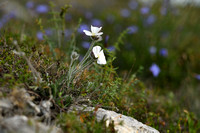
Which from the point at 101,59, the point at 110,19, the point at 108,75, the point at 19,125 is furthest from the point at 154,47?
the point at 19,125

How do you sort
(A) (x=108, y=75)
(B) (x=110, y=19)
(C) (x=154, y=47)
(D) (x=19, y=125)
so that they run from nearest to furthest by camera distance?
(D) (x=19, y=125) → (A) (x=108, y=75) → (C) (x=154, y=47) → (B) (x=110, y=19)

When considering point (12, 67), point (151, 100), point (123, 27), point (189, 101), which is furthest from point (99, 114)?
point (123, 27)

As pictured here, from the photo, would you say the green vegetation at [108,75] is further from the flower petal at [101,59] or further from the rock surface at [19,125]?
the rock surface at [19,125]

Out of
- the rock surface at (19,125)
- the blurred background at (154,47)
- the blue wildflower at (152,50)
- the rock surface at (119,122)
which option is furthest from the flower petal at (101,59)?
the blue wildflower at (152,50)

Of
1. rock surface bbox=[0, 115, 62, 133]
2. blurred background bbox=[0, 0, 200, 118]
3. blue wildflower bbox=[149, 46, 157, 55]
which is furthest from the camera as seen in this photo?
blue wildflower bbox=[149, 46, 157, 55]

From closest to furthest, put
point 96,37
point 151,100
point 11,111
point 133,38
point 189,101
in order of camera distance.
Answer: point 11,111 → point 96,37 → point 151,100 → point 189,101 → point 133,38

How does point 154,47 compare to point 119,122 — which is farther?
point 154,47

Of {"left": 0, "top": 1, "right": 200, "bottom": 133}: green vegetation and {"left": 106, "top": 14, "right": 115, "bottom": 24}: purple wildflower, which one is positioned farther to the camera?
{"left": 106, "top": 14, "right": 115, "bottom": 24}: purple wildflower

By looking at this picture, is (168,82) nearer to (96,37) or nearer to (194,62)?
(194,62)

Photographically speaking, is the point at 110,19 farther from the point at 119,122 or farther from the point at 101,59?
the point at 119,122

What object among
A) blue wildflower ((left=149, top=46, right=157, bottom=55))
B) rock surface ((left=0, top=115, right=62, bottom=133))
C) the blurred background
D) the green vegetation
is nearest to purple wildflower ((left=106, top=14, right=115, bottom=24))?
the blurred background

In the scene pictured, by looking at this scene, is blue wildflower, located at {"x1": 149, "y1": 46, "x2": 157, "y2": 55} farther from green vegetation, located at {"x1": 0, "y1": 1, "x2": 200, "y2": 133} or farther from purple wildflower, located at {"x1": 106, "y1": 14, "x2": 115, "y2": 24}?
purple wildflower, located at {"x1": 106, "y1": 14, "x2": 115, "y2": 24}
